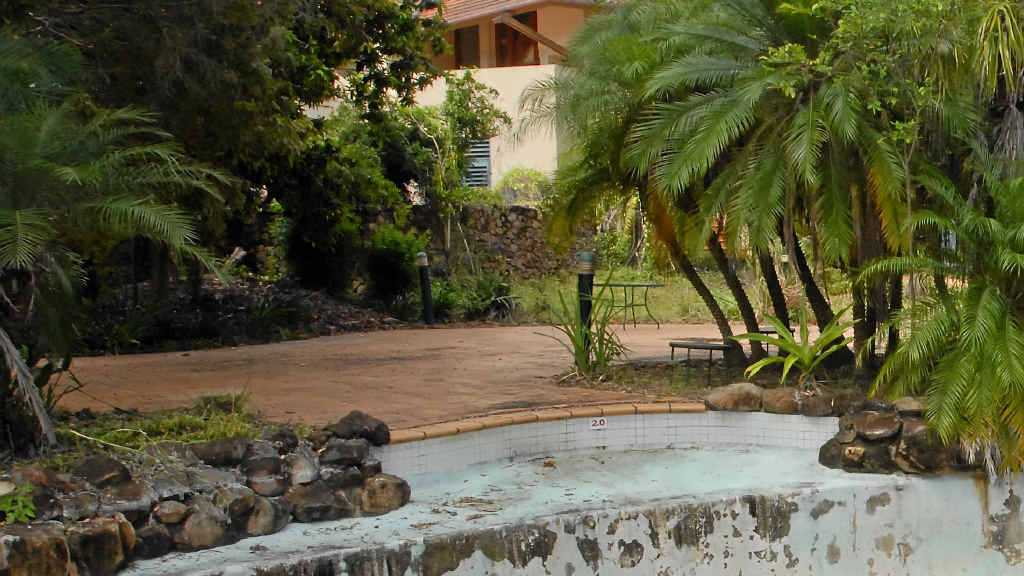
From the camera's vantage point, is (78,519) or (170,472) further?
(170,472)

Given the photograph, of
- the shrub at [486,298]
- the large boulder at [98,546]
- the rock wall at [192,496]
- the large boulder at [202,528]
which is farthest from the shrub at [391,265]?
the large boulder at [98,546]

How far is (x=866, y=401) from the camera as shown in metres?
8.54

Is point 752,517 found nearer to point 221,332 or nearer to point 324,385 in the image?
point 324,385

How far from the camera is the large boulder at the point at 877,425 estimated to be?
8.13m

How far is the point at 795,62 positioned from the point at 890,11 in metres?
0.75

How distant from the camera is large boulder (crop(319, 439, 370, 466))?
723 cm

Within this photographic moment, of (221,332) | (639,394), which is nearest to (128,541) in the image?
(639,394)

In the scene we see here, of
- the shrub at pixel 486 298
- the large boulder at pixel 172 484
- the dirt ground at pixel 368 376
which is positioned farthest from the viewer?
the shrub at pixel 486 298

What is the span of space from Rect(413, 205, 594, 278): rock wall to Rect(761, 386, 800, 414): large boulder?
10.7 m

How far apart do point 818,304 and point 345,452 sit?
4.83 m

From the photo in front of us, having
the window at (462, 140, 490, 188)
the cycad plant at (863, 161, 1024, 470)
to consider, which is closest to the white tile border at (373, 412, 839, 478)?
the cycad plant at (863, 161, 1024, 470)

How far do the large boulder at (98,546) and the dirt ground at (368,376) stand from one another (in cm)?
231

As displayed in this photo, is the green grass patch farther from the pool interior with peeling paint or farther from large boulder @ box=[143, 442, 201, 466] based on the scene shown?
the pool interior with peeling paint

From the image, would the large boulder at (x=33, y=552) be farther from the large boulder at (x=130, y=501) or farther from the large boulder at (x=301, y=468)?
the large boulder at (x=301, y=468)
